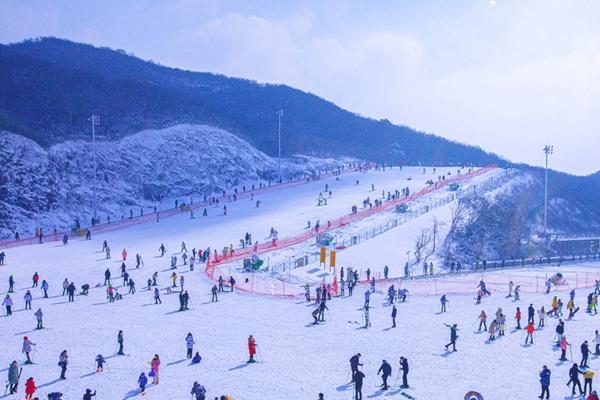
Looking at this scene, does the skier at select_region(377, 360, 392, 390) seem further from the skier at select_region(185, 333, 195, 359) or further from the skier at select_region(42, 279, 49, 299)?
the skier at select_region(42, 279, 49, 299)

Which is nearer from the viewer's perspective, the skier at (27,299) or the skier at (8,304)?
the skier at (8,304)

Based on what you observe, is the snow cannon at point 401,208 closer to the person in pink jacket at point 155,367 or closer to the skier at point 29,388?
the person in pink jacket at point 155,367

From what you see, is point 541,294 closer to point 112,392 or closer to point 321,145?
point 112,392

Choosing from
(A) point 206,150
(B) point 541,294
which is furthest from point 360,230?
(A) point 206,150

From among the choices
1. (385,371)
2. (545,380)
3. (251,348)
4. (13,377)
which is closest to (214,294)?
(251,348)

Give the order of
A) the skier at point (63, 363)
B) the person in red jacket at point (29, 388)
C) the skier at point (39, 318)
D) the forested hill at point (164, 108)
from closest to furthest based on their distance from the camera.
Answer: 1. the person in red jacket at point (29, 388)
2. the skier at point (63, 363)
3. the skier at point (39, 318)
4. the forested hill at point (164, 108)

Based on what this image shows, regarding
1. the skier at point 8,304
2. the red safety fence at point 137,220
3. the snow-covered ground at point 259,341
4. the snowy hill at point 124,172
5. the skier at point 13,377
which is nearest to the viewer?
the skier at point 13,377

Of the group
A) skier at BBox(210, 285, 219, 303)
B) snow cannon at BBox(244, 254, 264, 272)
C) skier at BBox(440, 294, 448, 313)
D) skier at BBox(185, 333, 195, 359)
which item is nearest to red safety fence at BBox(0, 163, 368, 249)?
snow cannon at BBox(244, 254, 264, 272)

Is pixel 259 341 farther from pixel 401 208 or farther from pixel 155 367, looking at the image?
pixel 401 208

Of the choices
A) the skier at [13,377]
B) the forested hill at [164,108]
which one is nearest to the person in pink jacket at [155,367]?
the skier at [13,377]

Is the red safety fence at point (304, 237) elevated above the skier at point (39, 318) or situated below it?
above
